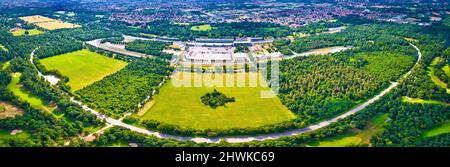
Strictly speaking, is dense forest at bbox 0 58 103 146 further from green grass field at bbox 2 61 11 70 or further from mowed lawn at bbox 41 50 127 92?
green grass field at bbox 2 61 11 70

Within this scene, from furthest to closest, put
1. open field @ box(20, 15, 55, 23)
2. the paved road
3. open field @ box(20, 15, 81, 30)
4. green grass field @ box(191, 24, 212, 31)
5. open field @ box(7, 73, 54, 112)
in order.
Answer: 1. open field @ box(20, 15, 55, 23)
2. open field @ box(20, 15, 81, 30)
3. green grass field @ box(191, 24, 212, 31)
4. the paved road
5. open field @ box(7, 73, 54, 112)

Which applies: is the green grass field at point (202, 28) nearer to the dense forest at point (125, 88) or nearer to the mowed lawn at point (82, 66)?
the mowed lawn at point (82, 66)

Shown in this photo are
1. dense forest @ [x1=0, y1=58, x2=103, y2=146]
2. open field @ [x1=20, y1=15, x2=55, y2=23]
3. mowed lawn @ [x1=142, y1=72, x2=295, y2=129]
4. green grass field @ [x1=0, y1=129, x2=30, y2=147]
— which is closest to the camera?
green grass field @ [x1=0, y1=129, x2=30, y2=147]

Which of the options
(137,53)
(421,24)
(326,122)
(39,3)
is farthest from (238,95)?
(39,3)

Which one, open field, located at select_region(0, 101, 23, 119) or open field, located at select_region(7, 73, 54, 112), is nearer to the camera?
open field, located at select_region(0, 101, 23, 119)

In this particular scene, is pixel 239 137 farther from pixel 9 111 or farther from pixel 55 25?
pixel 55 25

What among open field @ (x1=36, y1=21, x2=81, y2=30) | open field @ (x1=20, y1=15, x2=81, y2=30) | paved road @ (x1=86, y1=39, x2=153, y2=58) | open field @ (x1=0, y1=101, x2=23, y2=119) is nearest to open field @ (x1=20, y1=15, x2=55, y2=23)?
open field @ (x1=20, y1=15, x2=81, y2=30)
